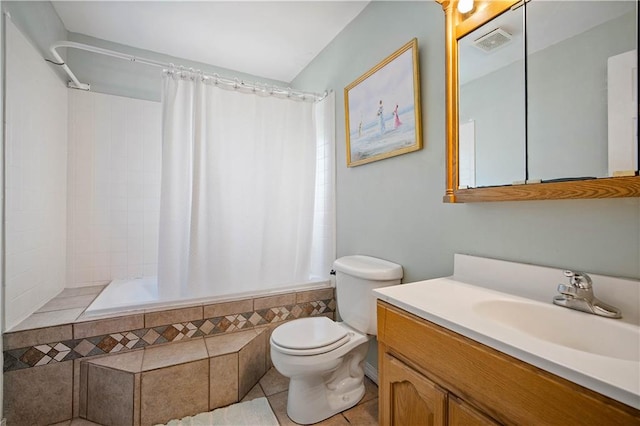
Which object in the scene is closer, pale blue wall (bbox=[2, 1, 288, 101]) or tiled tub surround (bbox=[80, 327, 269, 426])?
tiled tub surround (bbox=[80, 327, 269, 426])

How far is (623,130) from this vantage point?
32.1 inches

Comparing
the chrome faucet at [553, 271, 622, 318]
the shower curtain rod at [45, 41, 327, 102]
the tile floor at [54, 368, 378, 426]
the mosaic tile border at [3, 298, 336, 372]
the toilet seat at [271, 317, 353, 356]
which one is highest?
the shower curtain rod at [45, 41, 327, 102]

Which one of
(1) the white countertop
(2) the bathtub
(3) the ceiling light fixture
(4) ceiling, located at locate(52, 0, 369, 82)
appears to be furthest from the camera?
(4) ceiling, located at locate(52, 0, 369, 82)

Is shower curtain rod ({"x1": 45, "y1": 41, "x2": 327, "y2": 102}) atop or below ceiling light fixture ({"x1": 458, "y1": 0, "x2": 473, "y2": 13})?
atop

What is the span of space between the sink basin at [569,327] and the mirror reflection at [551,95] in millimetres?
428

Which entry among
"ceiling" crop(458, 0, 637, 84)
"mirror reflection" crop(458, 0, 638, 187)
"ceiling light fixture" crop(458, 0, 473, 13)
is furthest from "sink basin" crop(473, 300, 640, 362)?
"ceiling light fixture" crop(458, 0, 473, 13)

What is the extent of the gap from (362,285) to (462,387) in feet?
2.77

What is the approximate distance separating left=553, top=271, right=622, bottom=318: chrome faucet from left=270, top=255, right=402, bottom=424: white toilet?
30.5 inches

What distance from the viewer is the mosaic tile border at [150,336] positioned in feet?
4.60

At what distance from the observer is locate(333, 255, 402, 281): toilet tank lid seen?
1.54 m

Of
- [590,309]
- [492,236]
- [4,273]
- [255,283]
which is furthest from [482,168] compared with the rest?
[4,273]

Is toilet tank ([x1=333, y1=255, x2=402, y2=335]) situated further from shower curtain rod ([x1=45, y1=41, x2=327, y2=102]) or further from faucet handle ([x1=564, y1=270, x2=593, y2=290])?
shower curtain rod ([x1=45, y1=41, x2=327, y2=102])

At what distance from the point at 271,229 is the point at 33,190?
1.42 m

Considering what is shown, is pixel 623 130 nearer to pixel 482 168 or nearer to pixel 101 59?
pixel 482 168
